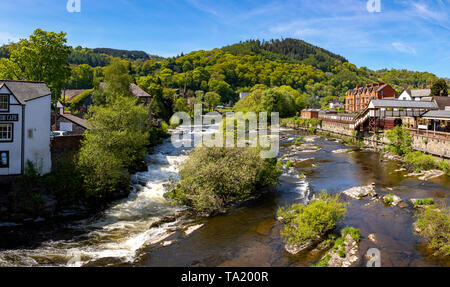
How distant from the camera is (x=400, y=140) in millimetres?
43469

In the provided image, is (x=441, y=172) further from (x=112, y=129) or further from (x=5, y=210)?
(x=5, y=210)

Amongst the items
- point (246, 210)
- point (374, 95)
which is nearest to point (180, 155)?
point (246, 210)

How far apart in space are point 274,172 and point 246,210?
20.8 ft

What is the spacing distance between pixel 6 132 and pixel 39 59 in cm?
1428

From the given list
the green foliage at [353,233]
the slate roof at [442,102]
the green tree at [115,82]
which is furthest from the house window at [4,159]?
the slate roof at [442,102]

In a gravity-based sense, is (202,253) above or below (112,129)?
below

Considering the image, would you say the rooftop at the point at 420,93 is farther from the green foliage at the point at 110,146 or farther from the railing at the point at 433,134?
the green foliage at the point at 110,146

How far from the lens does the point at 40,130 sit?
27.3m

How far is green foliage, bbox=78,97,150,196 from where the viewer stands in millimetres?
26828

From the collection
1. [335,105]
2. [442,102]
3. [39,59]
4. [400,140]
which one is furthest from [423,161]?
[335,105]

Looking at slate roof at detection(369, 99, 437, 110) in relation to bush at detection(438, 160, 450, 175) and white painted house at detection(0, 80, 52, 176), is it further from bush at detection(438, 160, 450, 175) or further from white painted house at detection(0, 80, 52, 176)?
white painted house at detection(0, 80, 52, 176)

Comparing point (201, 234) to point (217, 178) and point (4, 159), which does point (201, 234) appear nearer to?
point (217, 178)

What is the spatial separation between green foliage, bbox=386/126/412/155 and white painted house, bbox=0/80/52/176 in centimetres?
4306

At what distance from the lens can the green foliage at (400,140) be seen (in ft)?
139
